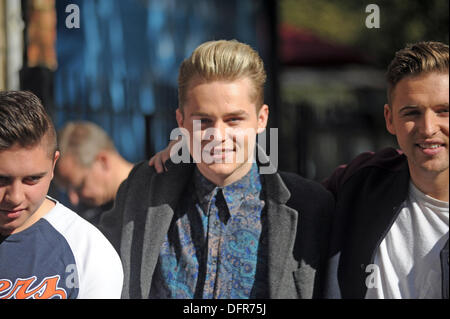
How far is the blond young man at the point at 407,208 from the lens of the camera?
7.32 feet

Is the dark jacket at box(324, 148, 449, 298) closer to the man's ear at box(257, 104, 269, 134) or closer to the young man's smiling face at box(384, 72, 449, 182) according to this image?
the young man's smiling face at box(384, 72, 449, 182)

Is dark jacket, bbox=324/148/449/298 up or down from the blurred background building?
down

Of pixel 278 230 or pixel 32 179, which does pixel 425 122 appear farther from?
pixel 32 179

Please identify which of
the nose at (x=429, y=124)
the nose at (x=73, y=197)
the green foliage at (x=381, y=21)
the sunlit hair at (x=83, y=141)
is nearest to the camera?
the nose at (x=429, y=124)

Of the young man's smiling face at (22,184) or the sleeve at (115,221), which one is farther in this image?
the sleeve at (115,221)

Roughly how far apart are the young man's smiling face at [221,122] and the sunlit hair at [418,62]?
61 centimetres

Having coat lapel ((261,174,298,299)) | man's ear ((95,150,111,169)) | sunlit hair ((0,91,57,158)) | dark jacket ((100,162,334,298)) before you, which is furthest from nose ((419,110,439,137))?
man's ear ((95,150,111,169))

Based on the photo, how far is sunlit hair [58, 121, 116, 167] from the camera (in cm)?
376

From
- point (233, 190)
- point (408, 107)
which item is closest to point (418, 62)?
point (408, 107)

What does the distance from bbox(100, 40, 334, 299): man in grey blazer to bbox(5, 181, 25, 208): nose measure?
42 centimetres

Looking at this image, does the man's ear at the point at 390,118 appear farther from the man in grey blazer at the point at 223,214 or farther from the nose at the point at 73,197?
the nose at the point at 73,197

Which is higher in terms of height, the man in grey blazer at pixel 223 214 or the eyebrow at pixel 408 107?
the eyebrow at pixel 408 107

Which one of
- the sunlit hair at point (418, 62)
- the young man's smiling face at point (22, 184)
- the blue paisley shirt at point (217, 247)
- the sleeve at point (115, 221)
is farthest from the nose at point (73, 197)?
the sunlit hair at point (418, 62)

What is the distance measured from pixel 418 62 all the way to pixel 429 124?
26 cm
